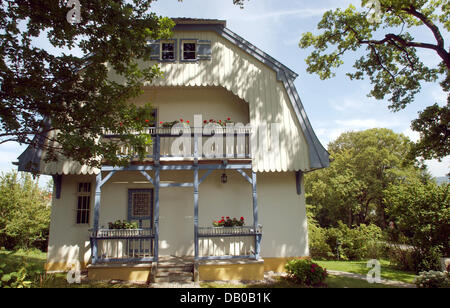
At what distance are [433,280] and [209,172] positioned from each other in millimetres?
7194

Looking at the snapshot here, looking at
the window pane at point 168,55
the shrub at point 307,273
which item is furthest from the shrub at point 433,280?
the window pane at point 168,55

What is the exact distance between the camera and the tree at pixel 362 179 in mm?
26578

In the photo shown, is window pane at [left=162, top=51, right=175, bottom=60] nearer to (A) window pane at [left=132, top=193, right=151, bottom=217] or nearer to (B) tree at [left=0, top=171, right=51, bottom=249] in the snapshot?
(A) window pane at [left=132, top=193, right=151, bottom=217]

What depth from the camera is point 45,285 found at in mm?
6246

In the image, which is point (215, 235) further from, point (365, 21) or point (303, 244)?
point (365, 21)

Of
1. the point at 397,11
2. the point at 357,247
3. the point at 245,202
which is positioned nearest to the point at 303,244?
the point at 245,202

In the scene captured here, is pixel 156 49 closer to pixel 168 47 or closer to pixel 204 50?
pixel 168 47

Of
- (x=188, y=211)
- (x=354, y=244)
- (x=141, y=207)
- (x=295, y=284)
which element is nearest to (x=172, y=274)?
(x=188, y=211)

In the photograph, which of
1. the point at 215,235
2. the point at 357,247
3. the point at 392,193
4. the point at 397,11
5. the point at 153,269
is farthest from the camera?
the point at 357,247

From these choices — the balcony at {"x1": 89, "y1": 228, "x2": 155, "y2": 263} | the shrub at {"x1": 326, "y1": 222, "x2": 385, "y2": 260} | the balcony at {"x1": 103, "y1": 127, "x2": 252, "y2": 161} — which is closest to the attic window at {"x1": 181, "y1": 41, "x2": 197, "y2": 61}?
the balcony at {"x1": 103, "y1": 127, "x2": 252, "y2": 161}

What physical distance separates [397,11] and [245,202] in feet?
30.3

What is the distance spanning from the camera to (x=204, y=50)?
10648 millimetres

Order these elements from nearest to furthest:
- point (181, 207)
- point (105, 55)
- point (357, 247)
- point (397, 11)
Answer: point (105, 55), point (397, 11), point (181, 207), point (357, 247)

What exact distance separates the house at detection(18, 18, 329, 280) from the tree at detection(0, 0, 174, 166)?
10.8 feet
